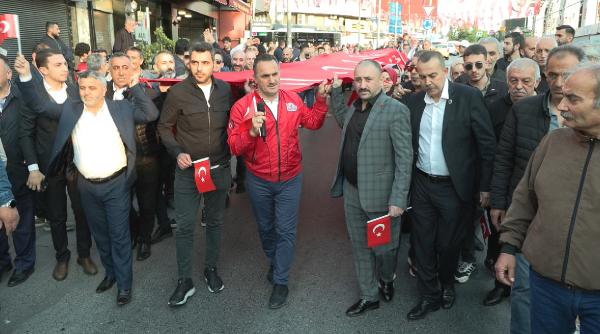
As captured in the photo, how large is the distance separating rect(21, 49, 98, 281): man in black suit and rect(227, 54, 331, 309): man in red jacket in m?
1.48

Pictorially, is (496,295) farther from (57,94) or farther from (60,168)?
(57,94)

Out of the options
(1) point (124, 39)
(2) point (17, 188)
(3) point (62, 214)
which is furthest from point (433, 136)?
(1) point (124, 39)

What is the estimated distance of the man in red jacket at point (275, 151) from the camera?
3.73 metres

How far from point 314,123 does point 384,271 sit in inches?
51.9

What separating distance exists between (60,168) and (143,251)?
3.93 feet

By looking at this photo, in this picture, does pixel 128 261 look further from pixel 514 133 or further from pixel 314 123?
pixel 514 133

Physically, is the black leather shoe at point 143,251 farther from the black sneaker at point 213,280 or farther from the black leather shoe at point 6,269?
the black leather shoe at point 6,269

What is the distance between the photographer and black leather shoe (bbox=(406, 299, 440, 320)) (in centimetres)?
367

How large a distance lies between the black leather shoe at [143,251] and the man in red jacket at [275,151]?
1420 mm

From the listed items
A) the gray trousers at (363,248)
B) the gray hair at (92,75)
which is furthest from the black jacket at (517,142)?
the gray hair at (92,75)

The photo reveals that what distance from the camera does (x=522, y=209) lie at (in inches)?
93.6

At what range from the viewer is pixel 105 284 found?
4125mm

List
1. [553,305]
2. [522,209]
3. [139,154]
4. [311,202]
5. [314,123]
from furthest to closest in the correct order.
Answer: [311,202]
[139,154]
[314,123]
[522,209]
[553,305]

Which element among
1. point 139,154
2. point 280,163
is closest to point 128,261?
point 139,154
